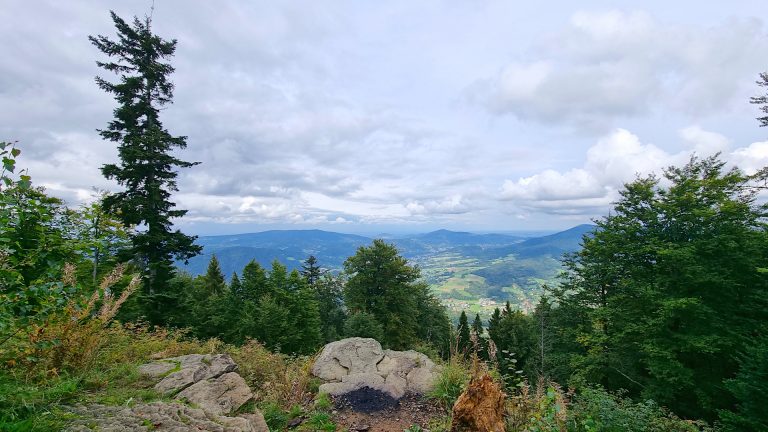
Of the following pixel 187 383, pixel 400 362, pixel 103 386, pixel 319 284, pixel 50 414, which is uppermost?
pixel 50 414

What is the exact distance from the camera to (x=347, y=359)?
9492mm

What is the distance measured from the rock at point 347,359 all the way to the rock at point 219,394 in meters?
3.20

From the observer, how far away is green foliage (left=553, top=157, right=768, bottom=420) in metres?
13.2

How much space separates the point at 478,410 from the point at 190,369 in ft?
16.0

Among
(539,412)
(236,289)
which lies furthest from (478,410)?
(236,289)

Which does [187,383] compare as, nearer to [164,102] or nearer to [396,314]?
[164,102]

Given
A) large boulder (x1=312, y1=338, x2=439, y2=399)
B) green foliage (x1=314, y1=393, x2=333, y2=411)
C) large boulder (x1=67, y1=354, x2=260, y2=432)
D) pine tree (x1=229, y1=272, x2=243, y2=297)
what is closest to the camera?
large boulder (x1=67, y1=354, x2=260, y2=432)

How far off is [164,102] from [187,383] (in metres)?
14.6

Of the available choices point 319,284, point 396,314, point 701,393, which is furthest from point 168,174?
point 319,284

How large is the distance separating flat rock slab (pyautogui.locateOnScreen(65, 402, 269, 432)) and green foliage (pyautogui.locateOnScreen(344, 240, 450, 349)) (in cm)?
2328

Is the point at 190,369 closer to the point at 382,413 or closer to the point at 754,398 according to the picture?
the point at 382,413

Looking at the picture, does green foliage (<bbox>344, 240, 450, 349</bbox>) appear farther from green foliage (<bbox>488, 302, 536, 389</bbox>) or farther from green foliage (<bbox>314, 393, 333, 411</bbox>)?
green foliage (<bbox>314, 393, 333, 411</bbox>)

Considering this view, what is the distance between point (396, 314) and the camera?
27234mm

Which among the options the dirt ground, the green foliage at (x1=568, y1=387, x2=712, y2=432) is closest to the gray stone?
the dirt ground
